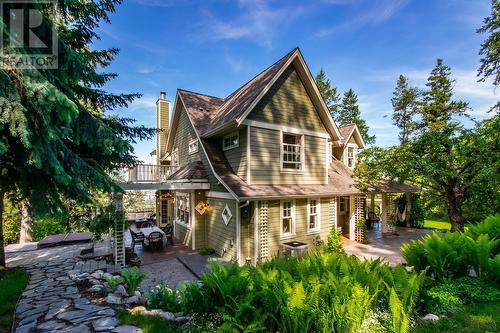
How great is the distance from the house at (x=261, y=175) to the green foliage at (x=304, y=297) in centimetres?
371

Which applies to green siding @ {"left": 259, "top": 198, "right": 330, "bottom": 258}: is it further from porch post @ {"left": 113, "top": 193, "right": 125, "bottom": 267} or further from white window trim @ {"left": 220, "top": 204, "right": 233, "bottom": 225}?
porch post @ {"left": 113, "top": 193, "right": 125, "bottom": 267}

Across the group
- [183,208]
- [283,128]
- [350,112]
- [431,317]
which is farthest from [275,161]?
[350,112]

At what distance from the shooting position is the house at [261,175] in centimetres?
893

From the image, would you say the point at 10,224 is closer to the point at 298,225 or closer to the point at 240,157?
the point at 240,157

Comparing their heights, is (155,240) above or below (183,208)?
below

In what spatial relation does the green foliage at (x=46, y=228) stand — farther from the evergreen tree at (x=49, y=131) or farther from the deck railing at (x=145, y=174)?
the evergreen tree at (x=49, y=131)

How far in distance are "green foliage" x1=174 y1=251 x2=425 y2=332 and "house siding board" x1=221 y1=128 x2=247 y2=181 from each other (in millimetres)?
4842

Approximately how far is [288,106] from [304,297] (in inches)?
327

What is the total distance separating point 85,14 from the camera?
688 centimetres

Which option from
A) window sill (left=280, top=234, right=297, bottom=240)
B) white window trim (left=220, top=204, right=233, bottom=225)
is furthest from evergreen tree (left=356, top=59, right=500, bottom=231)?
white window trim (left=220, top=204, right=233, bottom=225)

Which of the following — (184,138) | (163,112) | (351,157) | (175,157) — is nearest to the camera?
(184,138)

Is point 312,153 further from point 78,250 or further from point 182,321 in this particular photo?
point 78,250

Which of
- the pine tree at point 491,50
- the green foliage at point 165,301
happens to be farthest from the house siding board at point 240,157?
the pine tree at point 491,50

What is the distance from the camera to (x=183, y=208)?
12.0 metres
